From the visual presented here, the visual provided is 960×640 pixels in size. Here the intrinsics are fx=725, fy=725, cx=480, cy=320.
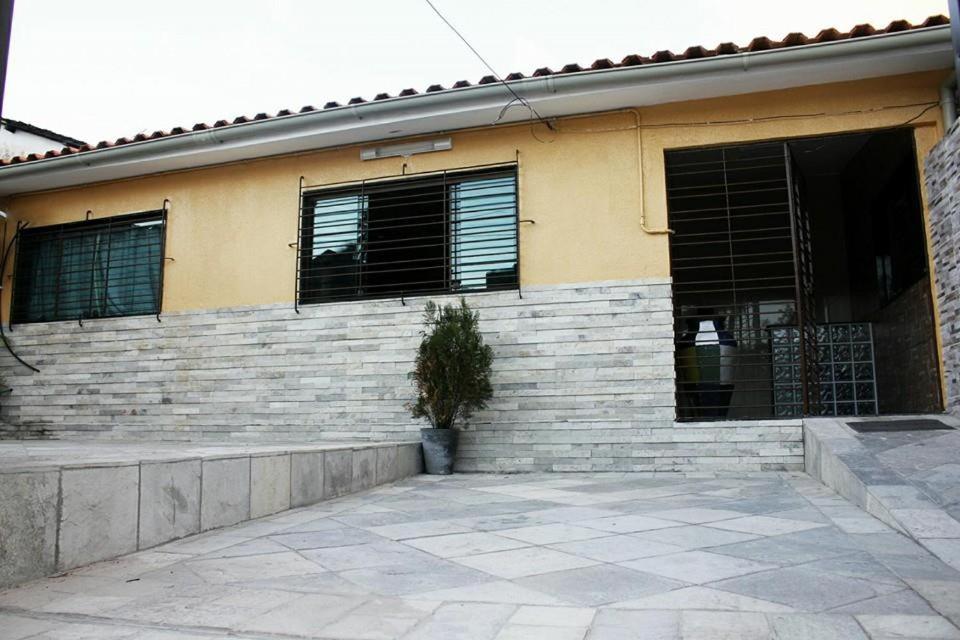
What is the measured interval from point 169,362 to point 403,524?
197 inches

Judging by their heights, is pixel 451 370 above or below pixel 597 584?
above

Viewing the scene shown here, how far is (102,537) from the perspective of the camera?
304 centimetres

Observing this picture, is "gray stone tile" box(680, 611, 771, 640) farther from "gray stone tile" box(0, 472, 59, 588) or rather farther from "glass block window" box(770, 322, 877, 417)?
"glass block window" box(770, 322, 877, 417)

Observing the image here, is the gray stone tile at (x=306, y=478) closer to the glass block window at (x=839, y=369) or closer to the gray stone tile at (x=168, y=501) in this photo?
the gray stone tile at (x=168, y=501)

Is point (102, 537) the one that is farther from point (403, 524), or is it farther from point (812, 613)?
point (812, 613)

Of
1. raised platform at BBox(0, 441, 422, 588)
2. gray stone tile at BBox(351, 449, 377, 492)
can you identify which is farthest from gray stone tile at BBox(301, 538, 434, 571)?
gray stone tile at BBox(351, 449, 377, 492)

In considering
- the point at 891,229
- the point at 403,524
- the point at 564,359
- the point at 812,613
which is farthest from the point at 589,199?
the point at 812,613

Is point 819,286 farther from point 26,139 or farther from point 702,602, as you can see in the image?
point 26,139

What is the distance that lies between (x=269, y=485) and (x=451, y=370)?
2244 millimetres

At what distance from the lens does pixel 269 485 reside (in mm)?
4285

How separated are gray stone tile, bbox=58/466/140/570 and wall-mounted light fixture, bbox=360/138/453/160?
4.86 m

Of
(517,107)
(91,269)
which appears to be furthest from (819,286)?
(91,269)

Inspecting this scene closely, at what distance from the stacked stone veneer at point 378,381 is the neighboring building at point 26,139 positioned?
308 cm

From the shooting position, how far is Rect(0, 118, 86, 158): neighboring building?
10.0 meters
